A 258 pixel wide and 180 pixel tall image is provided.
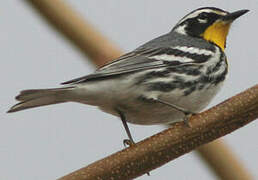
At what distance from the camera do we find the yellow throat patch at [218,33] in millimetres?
4449

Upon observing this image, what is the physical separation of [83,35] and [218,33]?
5.69 feet

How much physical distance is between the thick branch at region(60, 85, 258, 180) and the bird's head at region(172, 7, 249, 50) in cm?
234

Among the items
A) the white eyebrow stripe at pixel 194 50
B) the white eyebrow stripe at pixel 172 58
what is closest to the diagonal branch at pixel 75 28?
the white eyebrow stripe at pixel 172 58

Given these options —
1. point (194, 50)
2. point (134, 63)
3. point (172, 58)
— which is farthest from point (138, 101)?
point (194, 50)

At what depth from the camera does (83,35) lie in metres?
3.25

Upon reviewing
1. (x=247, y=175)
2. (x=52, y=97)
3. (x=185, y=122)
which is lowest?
(x=247, y=175)

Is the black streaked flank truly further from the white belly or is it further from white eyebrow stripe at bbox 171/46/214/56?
the white belly

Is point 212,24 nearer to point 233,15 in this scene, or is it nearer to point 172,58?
point 233,15

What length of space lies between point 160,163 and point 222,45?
2592 millimetres

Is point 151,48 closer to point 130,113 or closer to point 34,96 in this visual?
point 130,113

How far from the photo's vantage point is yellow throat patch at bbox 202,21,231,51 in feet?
14.6

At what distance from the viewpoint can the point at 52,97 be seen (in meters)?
3.32

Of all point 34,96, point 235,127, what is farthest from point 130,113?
Answer: point 235,127

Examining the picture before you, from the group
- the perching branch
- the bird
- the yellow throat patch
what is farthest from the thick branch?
the yellow throat patch
